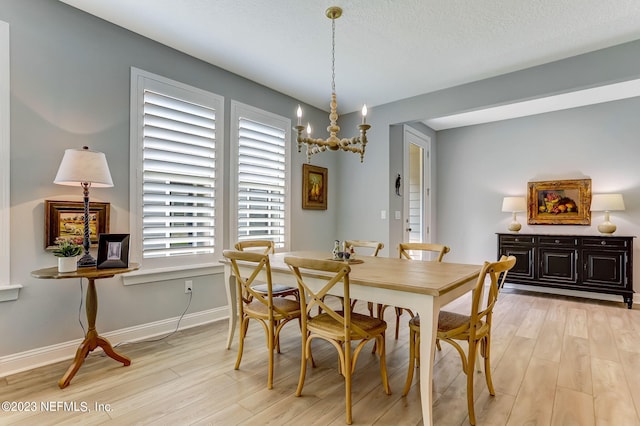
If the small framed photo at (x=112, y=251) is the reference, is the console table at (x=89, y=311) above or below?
below

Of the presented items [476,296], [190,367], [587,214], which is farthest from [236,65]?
[587,214]

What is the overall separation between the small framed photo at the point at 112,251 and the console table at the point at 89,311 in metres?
0.04

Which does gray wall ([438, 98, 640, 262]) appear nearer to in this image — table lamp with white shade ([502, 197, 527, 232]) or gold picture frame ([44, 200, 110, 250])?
table lamp with white shade ([502, 197, 527, 232])

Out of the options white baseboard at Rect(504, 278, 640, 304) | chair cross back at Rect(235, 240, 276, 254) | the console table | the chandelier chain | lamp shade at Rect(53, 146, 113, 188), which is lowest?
white baseboard at Rect(504, 278, 640, 304)

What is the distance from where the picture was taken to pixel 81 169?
2.18 m

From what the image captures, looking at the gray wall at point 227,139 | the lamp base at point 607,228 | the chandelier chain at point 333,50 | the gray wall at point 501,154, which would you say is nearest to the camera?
the gray wall at point 227,139

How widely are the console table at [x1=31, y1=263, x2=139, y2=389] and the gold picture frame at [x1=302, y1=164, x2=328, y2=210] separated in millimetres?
2439

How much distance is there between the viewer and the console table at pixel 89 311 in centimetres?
207

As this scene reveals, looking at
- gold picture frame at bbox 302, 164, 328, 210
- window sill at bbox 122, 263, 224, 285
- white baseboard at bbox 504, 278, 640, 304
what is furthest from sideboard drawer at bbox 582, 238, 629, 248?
window sill at bbox 122, 263, 224, 285

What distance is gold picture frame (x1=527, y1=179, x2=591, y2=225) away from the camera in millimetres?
4566

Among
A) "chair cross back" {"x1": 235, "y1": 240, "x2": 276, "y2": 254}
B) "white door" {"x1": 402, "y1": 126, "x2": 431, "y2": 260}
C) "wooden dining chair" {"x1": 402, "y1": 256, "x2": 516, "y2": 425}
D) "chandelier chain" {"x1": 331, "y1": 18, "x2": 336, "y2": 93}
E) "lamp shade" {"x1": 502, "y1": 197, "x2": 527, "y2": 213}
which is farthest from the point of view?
"white door" {"x1": 402, "y1": 126, "x2": 431, "y2": 260}

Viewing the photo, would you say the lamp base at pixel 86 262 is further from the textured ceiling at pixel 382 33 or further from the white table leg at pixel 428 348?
the white table leg at pixel 428 348

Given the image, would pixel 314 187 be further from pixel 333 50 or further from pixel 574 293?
pixel 574 293

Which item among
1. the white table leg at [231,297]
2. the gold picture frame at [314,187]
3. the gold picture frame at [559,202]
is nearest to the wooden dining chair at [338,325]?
the white table leg at [231,297]
